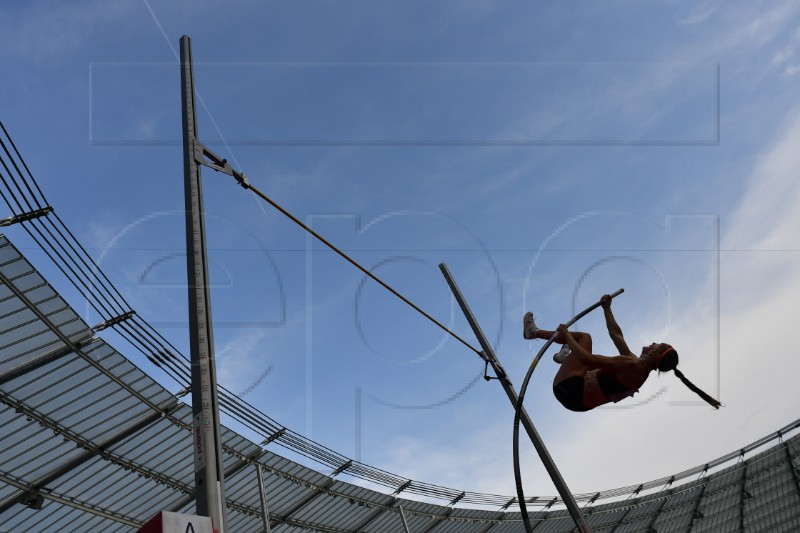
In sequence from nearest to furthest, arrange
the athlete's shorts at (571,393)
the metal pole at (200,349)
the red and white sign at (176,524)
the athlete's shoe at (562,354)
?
the red and white sign at (176,524), the metal pole at (200,349), the athlete's shorts at (571,393), the athlete's shoe at (562,354)

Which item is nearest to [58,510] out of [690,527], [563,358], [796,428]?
[563,358]

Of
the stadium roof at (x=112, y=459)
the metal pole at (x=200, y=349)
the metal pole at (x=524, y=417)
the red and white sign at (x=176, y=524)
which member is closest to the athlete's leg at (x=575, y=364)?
the metal pole at (x=524, y=417)

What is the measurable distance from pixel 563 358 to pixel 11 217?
1392cm

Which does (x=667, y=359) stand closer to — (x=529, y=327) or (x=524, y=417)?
(x=529, y=327)

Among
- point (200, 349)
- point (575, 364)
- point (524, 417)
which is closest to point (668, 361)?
point (575, 364)

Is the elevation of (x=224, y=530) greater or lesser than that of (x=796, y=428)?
lesser

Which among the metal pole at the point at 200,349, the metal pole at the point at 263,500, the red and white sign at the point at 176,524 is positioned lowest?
the red and white sign at the point at 176,524

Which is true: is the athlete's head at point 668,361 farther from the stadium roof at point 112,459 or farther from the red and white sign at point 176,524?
the stadium roof at point 112,459

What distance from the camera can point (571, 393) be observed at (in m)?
9.94

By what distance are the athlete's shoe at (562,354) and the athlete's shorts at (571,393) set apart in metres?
0.40

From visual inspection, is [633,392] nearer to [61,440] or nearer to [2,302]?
[2,302]

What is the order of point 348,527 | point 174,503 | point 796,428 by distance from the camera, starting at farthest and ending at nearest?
point 796,428
point 348,527
point 174,503

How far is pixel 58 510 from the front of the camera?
1103 inches

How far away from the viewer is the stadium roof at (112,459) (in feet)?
72.5
